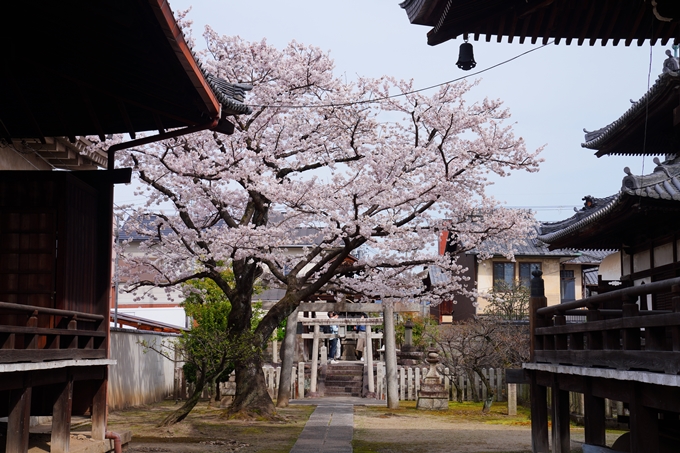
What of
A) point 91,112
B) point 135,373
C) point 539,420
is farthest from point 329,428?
point 91,112

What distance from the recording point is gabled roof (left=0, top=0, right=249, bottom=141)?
24.7 ft

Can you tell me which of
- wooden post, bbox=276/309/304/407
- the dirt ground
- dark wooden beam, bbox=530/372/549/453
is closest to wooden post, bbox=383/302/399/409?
the dirt ground

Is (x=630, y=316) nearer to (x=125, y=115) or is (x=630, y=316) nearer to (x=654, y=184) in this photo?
(x=654, y=184)

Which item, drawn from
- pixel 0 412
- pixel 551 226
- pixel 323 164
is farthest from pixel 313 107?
pixel 0 412

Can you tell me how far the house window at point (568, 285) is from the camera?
39.5 m

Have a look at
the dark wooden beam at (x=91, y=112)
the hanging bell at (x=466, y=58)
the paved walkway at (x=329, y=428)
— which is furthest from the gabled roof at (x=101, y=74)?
the paved walkway at (x=329, y=428)

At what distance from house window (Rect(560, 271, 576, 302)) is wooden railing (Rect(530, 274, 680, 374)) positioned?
2842 centimetres

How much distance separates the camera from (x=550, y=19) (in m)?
6.91

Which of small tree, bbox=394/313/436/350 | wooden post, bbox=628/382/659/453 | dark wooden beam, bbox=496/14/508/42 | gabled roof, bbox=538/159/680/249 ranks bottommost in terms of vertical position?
wooden post, bbox=628/382/659/453

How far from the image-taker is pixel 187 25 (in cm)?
1928

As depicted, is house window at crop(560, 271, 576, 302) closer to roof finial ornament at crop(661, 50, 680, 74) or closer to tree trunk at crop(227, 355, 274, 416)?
tree trunk at crop(227, 355, 274, 416)

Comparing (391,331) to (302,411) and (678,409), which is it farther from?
(678,409)

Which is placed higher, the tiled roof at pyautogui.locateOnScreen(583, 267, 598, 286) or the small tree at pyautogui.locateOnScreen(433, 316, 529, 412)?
the tiled roof at pyautogui.locateOnScreen(583, 267, 598, 286)

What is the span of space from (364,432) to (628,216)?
7.12 m
